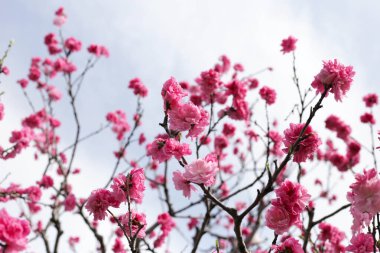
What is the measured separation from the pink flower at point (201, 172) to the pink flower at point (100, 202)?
0.61m

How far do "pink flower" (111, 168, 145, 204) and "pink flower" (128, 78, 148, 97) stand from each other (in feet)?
13.6

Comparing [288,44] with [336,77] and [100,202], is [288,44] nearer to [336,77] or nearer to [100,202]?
[336,77]

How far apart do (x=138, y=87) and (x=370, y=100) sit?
450 centimetres

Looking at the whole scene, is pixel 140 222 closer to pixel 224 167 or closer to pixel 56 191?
pixel 56 191

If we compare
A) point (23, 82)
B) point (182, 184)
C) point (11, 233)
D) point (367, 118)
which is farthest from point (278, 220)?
point (23, 82)

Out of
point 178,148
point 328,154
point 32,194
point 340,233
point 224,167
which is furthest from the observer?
point 224,167

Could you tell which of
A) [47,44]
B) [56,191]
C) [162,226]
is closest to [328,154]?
[162,226]

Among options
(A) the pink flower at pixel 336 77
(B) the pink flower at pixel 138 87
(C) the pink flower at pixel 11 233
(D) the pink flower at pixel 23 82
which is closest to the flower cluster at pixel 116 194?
(C) the pink flower at pixel 11 233

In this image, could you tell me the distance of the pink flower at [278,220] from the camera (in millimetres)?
2186

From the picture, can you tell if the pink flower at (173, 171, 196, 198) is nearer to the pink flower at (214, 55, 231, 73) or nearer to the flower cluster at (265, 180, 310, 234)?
the flower cluster at (265, 180, 310, 234)

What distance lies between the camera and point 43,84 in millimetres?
8516

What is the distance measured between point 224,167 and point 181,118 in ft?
26.4

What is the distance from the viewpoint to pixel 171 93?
96.5 inches

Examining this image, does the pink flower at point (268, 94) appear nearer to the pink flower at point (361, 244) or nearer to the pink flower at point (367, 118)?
the pink flower at point (367, 118)
